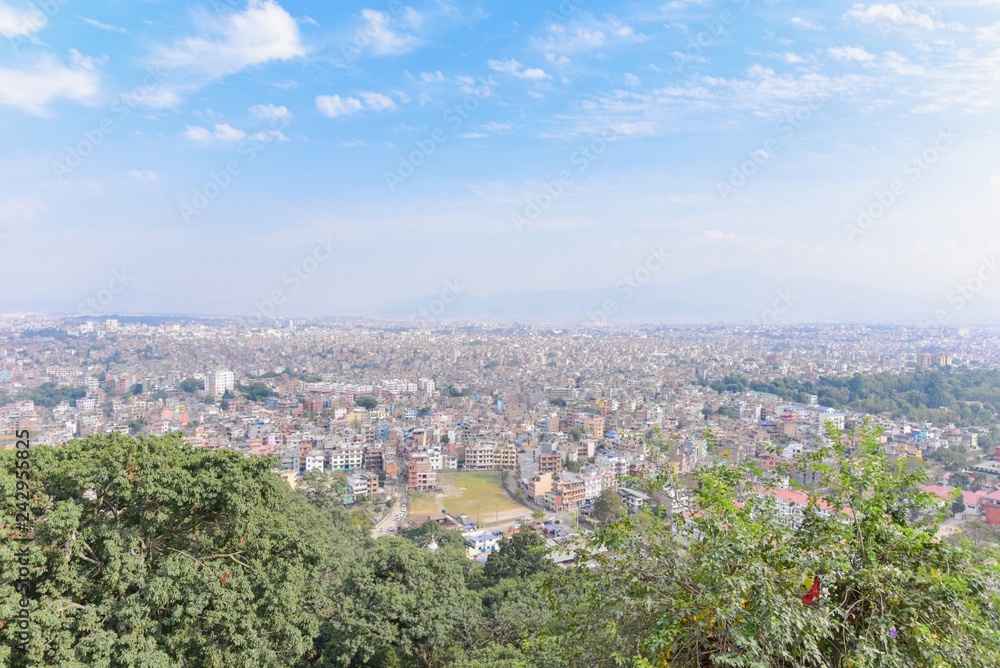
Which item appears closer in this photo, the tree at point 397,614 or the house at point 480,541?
the tree at point 397,614

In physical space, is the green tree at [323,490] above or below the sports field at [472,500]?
above

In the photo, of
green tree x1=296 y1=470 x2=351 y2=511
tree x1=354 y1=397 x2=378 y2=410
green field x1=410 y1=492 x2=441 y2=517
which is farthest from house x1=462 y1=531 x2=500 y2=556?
tree x1=354 y1=397 x2=378 y2=410

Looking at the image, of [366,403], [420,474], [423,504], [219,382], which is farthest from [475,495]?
[219,382]

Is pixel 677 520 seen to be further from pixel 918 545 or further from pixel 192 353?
pixel 192 353

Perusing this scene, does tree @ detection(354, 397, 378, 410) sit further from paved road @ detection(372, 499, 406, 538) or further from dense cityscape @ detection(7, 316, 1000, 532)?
paved road @ detection(372, 499, 406, 538)

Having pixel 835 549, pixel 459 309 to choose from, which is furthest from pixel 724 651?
pixel 459 309

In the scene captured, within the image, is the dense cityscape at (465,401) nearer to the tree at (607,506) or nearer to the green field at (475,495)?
the green field at (475,495)

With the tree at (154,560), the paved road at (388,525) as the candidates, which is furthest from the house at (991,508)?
the tree at (154,560)
